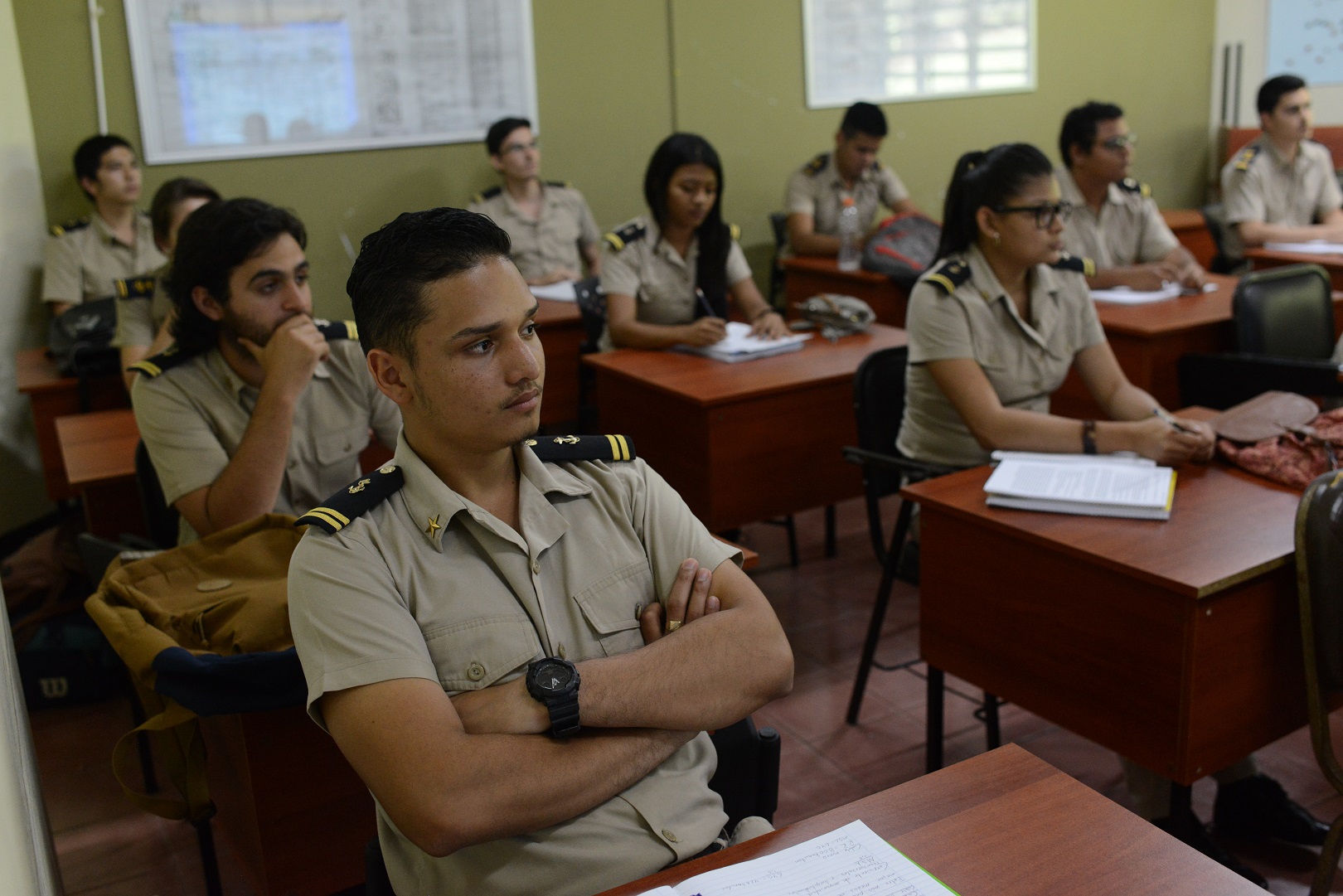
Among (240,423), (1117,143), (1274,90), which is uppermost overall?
(1274,90)

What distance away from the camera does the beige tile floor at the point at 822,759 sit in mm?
2250

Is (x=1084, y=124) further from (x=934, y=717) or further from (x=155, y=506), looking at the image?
(x=155, y=506)

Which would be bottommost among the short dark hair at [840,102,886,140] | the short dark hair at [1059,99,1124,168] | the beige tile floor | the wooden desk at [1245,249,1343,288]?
the beige tile floor

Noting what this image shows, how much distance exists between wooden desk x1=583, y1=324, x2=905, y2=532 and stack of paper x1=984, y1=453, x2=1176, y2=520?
34.5 inches

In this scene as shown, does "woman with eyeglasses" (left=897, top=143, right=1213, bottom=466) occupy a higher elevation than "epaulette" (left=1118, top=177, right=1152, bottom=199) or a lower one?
lower

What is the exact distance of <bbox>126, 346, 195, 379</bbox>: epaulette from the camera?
212cm

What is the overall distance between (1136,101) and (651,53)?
3428 mm

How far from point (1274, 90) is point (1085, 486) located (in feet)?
13.2

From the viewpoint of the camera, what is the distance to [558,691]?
1203 mm

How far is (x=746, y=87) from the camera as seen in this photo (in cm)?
590

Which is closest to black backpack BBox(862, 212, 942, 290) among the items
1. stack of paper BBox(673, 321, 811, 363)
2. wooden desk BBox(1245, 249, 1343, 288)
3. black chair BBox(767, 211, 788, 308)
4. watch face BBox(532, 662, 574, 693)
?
black chair BBox(767, 211, 788, 308)

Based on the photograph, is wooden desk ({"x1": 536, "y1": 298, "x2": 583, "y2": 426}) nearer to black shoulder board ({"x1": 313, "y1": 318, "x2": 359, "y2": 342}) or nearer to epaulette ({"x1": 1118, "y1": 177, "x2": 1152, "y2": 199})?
black shoulder board ({"x1": 313, "y1": 318, "x2": 359, "y2": 342})

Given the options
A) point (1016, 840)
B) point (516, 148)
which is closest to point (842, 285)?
point (516, 148)

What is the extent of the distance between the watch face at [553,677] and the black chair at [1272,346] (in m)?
2.65
